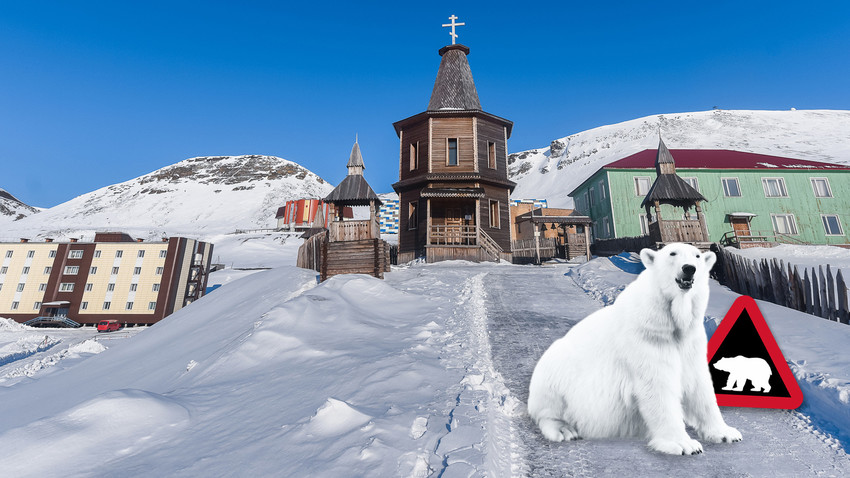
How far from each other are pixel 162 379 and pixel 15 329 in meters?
40.2

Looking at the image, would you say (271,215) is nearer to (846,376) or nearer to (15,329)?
(15,329)

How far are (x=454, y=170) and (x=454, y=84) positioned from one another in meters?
6.20

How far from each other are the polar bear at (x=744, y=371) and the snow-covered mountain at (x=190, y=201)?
7476 cm

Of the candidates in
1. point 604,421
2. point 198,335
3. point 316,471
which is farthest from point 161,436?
point 198,335

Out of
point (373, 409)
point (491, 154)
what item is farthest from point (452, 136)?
point (373, 409)

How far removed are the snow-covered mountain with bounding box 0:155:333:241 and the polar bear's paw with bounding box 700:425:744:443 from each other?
245ft

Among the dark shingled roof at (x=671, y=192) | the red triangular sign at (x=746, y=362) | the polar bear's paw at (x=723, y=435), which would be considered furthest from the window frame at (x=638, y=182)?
the polar bear's paw at (x=723, y=435)

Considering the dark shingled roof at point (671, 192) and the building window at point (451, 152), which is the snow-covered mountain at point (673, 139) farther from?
the dark shingled roof at point (671, 192)

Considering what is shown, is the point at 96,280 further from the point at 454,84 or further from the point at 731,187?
the point at 731,187

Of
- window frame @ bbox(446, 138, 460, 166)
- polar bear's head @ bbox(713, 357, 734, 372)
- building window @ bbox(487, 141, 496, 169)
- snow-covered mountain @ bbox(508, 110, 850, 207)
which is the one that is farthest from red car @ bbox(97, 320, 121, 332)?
snow-covered mountain @ bbox(508, 110, 850, 207)

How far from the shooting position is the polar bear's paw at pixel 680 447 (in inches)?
83.1

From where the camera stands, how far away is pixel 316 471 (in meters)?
2.45

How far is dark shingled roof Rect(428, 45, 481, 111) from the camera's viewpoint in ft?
71.4

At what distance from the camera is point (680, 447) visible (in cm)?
211
